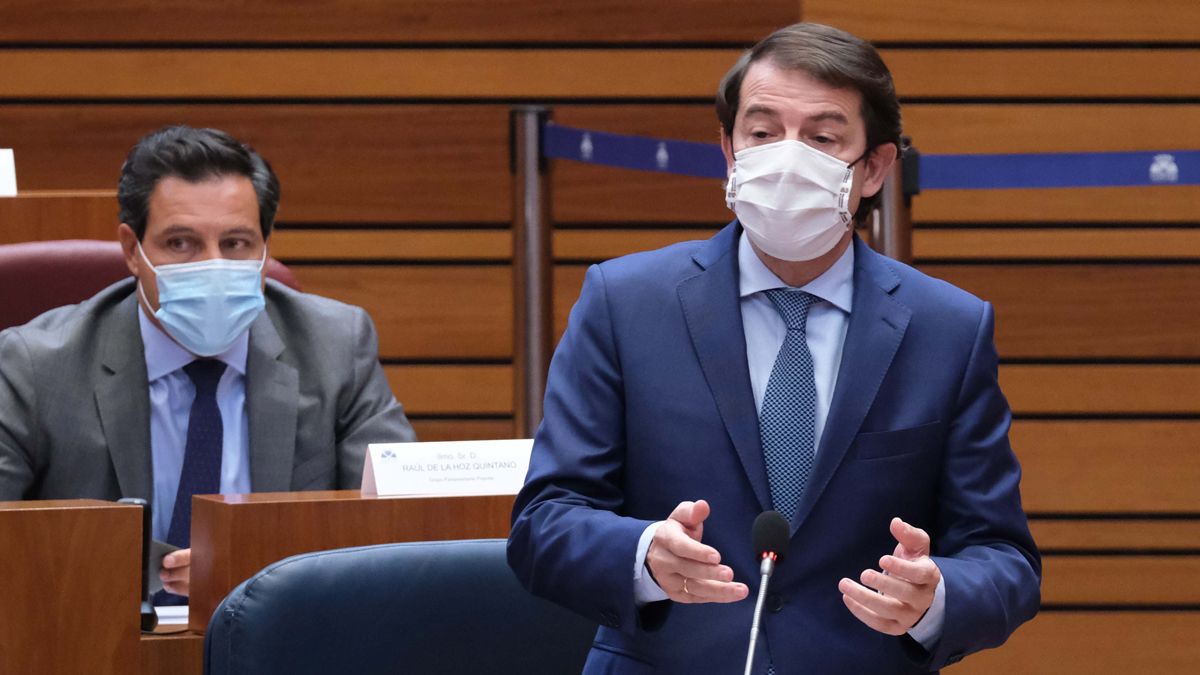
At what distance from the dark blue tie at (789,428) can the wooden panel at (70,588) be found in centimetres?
83

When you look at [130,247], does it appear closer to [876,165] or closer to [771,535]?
[876,165]

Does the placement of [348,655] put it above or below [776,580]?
below

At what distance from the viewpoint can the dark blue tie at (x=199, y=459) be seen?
8.95ft

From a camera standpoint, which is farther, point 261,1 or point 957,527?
point 261,1

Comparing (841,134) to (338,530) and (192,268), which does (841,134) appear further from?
(192,268)

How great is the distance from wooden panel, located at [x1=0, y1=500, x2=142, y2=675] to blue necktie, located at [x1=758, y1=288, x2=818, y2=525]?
830 millimetres

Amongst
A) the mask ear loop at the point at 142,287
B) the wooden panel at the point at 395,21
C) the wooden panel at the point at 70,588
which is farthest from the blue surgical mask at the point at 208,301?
the wooden panel at the point at 395,21

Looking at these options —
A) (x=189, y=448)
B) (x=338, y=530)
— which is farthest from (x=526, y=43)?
(x=338, y=530)

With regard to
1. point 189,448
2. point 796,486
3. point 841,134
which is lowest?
point 189,448

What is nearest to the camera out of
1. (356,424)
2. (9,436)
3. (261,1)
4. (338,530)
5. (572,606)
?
(572,606)

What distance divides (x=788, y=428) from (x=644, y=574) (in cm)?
21

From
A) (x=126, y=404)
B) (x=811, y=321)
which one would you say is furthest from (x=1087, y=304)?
(x=811, y=321)

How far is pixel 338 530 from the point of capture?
2070mm

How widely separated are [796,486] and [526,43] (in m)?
3.34
